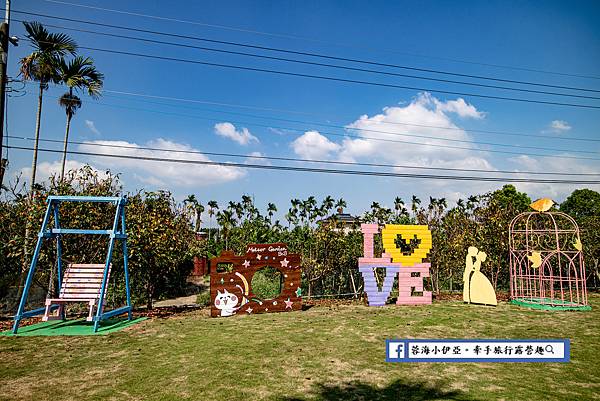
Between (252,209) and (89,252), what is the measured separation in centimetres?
1123

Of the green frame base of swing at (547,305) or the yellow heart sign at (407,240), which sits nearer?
the green frame base of swing at (547,305)

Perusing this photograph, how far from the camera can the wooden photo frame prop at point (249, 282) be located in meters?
11.7

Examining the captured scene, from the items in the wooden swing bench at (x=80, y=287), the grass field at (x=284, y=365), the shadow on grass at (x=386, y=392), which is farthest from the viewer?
the wooden swing bench at (x=80, y=287)

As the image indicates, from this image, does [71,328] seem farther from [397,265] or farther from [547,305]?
[547,305]

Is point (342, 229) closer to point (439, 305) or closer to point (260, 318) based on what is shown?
point (439, 305)

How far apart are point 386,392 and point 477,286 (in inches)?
375

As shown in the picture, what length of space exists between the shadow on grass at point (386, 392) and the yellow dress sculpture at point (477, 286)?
8703 mm

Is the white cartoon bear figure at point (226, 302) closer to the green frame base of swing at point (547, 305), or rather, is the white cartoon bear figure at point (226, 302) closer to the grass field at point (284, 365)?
the grass field at point (284, 365)

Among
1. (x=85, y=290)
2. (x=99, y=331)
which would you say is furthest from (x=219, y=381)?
(x=85, y=290)

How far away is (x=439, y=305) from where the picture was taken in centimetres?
1343

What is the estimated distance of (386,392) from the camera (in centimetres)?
555

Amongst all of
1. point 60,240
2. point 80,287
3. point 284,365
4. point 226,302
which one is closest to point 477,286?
point 226,302

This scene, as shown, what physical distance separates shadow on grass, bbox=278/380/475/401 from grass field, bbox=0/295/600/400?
1 cm

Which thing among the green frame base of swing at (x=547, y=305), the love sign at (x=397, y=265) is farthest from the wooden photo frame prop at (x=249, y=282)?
the green frame base of swing at (x=547, y=305)
